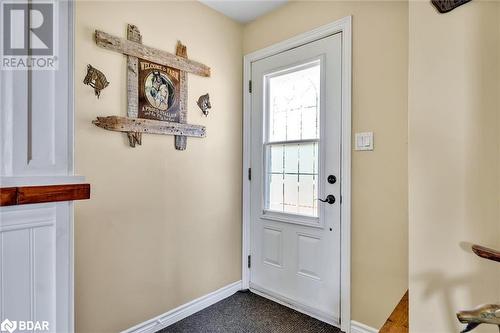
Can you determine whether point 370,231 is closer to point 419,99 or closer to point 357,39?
point 419,99

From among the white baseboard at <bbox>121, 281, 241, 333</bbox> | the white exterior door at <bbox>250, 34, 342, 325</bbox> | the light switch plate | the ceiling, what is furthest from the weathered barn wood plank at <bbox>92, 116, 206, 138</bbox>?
the white baseboard at <bbox>121, 281, 241, 333</bbox>

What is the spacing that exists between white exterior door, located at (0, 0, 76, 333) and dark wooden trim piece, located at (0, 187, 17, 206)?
14mm

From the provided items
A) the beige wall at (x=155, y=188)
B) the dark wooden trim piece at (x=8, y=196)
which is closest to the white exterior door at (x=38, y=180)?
the dark wooden trim piece at (x=8, y=196)

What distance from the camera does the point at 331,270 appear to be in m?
2.04

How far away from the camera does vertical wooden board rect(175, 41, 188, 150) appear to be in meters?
2.11

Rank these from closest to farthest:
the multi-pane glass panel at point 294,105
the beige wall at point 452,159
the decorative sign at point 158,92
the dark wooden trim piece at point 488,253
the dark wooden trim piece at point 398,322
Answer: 1. the dark wooden trim piece at point 488,253
2. the beige wall at point 452,159
3. the dark wooden trim piece at point 398,322
4. the decorative sign at point 158,92
5. the multi-pane glass panel at point 294,105

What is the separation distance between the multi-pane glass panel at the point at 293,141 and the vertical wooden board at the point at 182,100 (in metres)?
0.74

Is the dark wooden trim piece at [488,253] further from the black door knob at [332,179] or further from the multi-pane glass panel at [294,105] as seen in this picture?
the multi-pane glass panel at [294,105]

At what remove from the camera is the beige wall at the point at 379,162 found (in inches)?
67.9

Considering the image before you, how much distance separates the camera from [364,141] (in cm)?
186

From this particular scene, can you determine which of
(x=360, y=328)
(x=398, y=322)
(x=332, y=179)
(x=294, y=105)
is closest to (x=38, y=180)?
(x=398, y=322)

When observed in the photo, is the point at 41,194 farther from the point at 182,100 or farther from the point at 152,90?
the point at 182,100

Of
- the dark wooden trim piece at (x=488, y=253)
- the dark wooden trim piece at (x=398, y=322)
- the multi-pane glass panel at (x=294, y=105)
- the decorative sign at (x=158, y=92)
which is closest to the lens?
the dark wooden trim piece at (x=488, y=253)

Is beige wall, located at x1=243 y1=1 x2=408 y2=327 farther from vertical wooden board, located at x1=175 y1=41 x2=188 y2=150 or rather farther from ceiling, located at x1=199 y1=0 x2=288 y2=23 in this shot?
vertical wooden board, located at x1=175 y1=41 x2=188 y2=150
